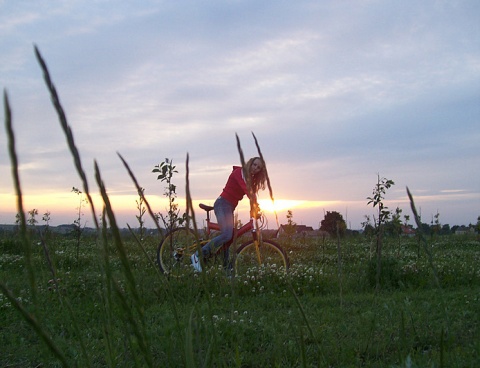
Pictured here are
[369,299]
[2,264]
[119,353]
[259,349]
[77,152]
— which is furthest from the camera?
[2,264]

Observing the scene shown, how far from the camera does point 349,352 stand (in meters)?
3.65

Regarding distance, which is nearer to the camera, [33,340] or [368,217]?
[33,340]

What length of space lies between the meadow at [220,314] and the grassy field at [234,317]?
0.01 meters

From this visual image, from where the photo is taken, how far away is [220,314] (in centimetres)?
539

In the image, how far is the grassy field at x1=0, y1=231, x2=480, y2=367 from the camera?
1150 millimetres

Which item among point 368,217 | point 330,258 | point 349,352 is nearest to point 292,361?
point 349,352

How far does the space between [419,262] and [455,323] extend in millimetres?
5026

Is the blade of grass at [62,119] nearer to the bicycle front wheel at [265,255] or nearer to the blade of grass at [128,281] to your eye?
the blade of grass at [128,281]

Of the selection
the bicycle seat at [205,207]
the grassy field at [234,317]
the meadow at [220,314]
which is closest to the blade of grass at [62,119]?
the meadow at [220,314]

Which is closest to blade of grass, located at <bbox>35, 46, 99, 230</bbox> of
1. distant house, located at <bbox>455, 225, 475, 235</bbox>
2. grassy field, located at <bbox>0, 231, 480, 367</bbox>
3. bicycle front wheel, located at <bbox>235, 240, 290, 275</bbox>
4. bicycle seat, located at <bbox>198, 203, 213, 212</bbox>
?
grassy field, located at <bbox>0, 231, 480, 367</bbox>

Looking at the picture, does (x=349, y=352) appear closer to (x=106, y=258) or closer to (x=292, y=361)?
(x=292, y=361)

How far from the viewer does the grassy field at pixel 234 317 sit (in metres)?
1.15

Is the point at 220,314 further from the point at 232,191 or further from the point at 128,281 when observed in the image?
the point at 128,281

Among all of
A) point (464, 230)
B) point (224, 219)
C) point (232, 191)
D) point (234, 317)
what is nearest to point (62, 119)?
point (234, 317)
